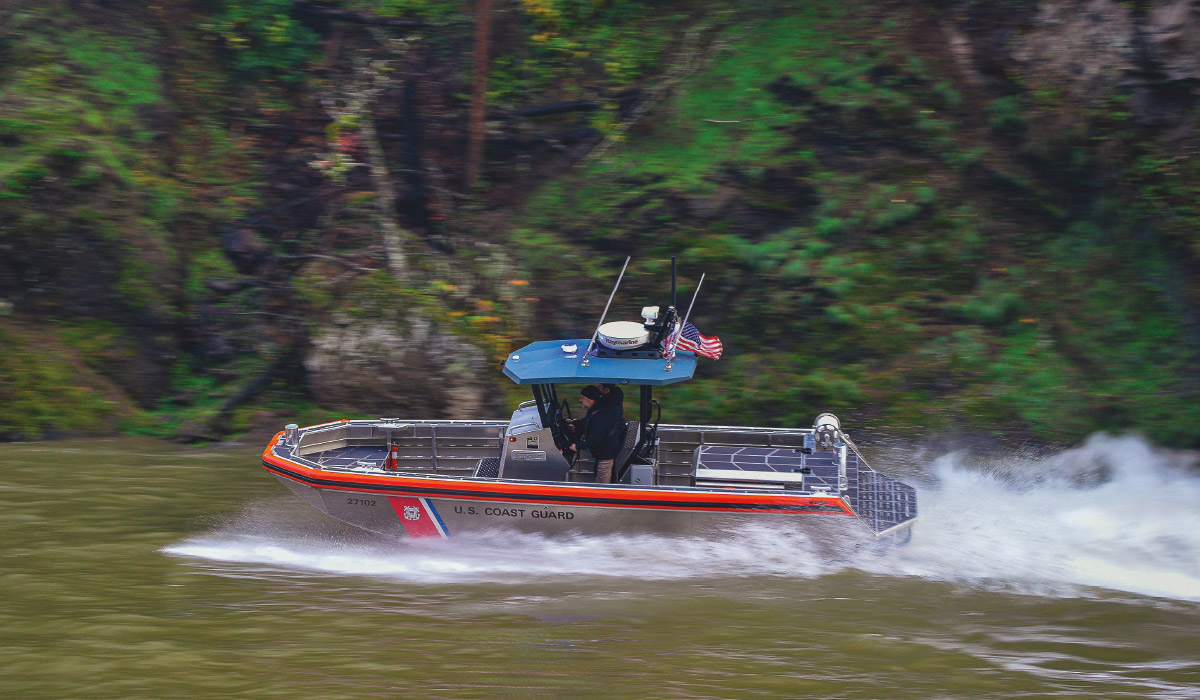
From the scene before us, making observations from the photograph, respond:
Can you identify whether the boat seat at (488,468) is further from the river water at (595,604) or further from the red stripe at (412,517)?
the river water at (595,604)

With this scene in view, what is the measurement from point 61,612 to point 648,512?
15.5 ft

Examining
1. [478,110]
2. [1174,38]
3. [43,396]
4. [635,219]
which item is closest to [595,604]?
[635,219]

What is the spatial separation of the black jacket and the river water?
2.88 feet

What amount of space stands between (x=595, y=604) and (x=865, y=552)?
98.4 inches

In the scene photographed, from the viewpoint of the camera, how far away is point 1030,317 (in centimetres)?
1334

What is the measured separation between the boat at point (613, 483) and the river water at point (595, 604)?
0.83 ft

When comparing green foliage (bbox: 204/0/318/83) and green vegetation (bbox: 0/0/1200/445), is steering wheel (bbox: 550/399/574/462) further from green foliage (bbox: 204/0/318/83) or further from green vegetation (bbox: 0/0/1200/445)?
green foliage (bbox: 204/0/318/83)

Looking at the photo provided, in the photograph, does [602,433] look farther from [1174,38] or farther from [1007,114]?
[1174,38]

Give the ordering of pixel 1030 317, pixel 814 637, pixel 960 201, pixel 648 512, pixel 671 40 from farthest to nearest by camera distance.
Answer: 1. pixel 671 40
2. pixel 960 201
3. pixel 1030 317
4. pixel 648 512
5. pixel 814 637

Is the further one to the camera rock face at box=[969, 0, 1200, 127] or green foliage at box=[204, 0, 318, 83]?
green foliage at box=[204, 0, 318, 83]

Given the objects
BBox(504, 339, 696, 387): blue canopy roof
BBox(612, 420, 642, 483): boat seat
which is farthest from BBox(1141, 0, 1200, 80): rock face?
BBox(612, 420, 642, 483): boat seat

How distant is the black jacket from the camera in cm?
940

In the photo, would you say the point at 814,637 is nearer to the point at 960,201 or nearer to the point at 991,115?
the point at 960,201

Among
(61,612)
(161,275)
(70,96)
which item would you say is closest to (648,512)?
(61,612)
